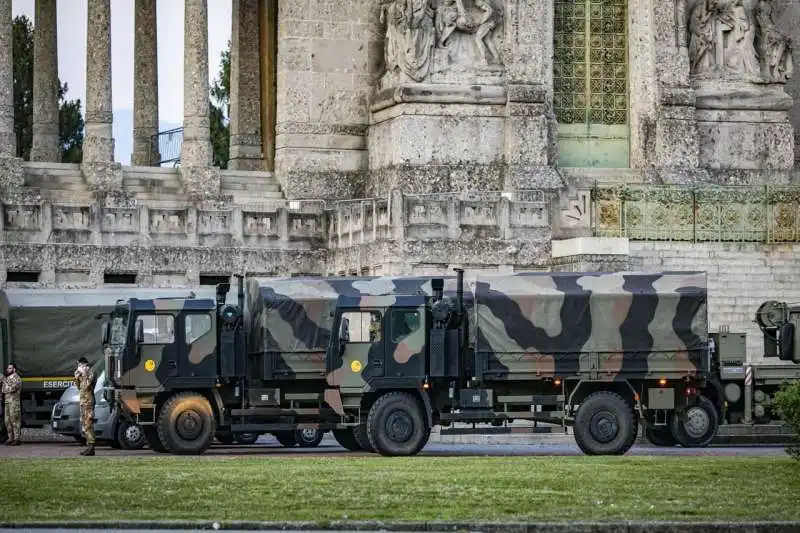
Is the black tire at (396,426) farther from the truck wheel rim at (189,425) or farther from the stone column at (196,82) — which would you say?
the stone column at (196,82)

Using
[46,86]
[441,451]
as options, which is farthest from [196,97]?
[441,451]

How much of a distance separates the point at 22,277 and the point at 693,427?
2089 cm

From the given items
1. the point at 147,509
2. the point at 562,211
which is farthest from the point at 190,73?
the point at 147,509

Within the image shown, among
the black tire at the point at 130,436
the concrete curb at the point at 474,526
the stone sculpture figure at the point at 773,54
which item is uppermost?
the stone sculpture figure at the point at 773,54

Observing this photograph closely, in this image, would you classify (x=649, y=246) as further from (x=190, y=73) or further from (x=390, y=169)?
(x=190, y=73)

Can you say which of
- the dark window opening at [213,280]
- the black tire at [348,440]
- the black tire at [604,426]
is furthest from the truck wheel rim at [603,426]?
the dark window opening at [213,280]

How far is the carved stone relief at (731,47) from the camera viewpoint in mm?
65188

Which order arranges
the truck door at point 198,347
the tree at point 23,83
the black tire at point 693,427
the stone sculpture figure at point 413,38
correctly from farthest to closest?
the tree at point 23,83, the stone sculpture figure at point 413,38, the black tire at point 693,427, the truck door at point 198,347

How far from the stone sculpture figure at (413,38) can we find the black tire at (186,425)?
72.5 ft

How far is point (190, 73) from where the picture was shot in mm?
63594

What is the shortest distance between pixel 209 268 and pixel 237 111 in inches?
560

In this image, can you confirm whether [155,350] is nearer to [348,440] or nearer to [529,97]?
[348,440]

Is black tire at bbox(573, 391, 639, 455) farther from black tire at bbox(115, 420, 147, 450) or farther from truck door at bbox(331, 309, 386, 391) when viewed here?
black tire at bbox(115, 420, 147, 450)

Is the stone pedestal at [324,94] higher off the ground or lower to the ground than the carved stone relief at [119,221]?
higher
